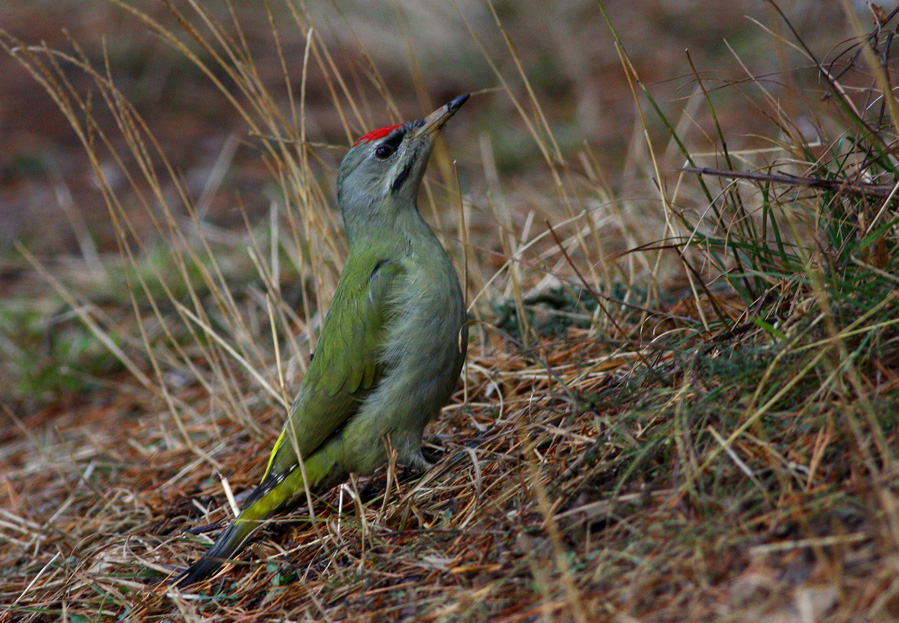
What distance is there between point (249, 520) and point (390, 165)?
1.64 meters

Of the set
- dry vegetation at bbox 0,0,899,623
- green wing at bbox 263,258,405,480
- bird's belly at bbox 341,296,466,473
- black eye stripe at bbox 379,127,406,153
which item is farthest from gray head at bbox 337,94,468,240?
bird's belly at bbox 341,296,466,473

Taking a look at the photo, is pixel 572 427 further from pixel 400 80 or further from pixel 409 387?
pixel 400 80

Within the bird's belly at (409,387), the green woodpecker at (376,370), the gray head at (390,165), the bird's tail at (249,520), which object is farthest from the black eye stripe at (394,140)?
the bird's tail at (249,520)

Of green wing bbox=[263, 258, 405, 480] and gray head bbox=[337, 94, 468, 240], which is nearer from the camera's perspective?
green wing bbox=[263, 258, 405, 480]

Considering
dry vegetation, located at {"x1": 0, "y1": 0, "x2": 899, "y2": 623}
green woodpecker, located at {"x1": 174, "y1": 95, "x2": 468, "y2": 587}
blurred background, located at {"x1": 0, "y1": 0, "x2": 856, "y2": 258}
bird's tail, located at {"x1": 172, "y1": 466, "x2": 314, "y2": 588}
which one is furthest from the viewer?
blurred background, located at {"x1": 0, "y1": 0, "x2": 856, "y2": 258}

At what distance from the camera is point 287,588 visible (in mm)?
2645

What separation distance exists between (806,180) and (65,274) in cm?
595

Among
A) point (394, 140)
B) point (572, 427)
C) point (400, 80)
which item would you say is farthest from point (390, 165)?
point (400, 80)

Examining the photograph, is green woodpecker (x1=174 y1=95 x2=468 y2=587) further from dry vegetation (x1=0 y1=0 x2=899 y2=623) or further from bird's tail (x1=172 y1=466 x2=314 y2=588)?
dry vegetation (x1=0 y1=0 x2=899 y2=623)

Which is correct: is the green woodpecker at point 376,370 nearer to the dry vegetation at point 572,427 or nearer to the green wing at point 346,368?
the green wing at point 346,368

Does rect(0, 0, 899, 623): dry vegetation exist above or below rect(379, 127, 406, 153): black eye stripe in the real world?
below

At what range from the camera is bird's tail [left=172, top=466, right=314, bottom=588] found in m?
2.89

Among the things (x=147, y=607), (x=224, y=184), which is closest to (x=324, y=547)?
(x=147, y=607)

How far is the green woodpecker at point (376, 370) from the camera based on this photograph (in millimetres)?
3164
